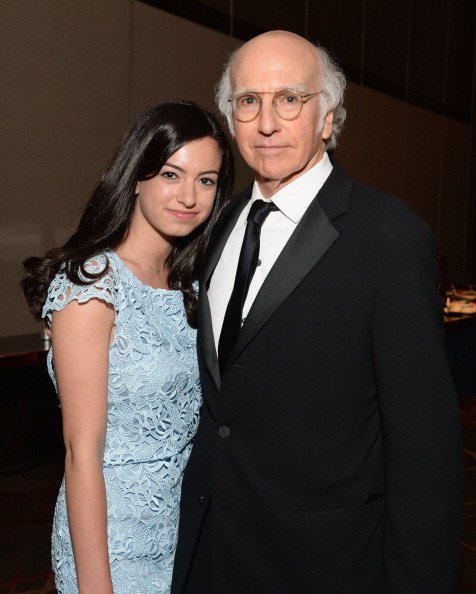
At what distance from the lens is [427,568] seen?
4.68ft

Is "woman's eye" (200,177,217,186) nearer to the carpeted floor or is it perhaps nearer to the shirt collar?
the shirt collar

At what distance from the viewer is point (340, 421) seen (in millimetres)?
1491

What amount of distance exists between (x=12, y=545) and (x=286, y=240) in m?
2.59

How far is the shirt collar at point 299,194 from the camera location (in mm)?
1629

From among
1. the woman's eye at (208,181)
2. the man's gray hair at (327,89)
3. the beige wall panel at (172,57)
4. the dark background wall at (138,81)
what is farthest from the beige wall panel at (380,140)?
the man's gray hair at (327,89)

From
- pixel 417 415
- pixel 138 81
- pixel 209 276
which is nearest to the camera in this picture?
pixel 417 415

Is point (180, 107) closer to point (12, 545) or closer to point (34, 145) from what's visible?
point (12, 545)

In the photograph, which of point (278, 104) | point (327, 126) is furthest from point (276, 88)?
point (327, 126)

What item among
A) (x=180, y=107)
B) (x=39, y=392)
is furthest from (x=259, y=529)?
(x=39, y=392)

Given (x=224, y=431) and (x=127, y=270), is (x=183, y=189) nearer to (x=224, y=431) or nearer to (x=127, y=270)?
(x=127, y=270)

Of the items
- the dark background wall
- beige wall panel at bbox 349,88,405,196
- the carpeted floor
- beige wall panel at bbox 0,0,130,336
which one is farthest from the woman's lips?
beige wall panel at bbox 349,88,405,196

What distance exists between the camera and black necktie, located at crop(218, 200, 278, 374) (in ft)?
5.21

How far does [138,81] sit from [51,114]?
896 millimetres

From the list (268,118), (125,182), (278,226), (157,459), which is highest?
(268,118)
